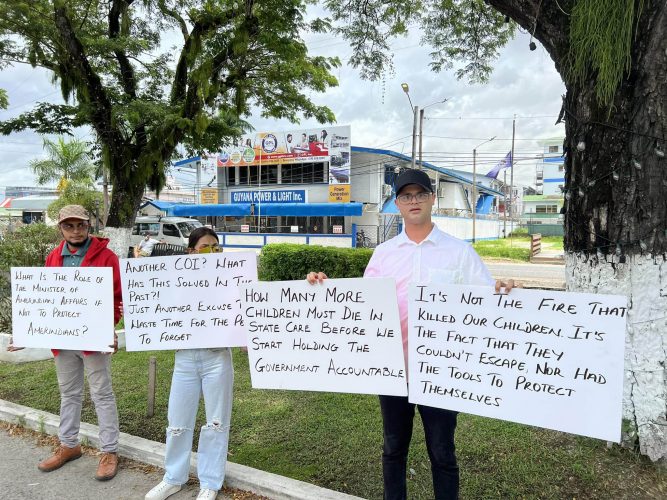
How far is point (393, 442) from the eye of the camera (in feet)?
7.92

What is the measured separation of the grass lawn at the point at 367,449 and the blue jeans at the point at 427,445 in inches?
20.8

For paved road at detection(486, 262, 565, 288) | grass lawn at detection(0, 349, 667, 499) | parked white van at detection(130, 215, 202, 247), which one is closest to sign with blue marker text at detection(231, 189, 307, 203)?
parked white van at detection(130, 215, 202, 247)

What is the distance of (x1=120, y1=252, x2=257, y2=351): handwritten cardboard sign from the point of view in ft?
9.48

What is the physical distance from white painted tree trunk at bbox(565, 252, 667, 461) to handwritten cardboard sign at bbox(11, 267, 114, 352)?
340 centimetres

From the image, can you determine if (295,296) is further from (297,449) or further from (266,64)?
(266,64)

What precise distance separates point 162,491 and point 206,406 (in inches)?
24.2

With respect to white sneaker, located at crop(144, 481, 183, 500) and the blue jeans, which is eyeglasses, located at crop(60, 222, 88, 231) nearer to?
white sneaker, located at crop(144, 481, 183, 500)

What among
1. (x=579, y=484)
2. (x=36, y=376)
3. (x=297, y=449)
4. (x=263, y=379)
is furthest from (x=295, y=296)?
(x=36, y=376)

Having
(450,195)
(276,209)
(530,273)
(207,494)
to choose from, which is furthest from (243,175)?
(207,494)

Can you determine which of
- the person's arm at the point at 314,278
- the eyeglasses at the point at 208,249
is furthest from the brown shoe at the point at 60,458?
the person's arm at the point at 314,278

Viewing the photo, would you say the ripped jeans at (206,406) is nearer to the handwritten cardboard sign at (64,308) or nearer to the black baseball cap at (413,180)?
the handwritten cardboard sign at (64,308)

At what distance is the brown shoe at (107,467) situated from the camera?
3.18m

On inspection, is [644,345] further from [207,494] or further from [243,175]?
[243,175]

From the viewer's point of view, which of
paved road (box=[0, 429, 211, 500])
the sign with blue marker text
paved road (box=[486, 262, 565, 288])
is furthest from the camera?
the sign with blue marker text
